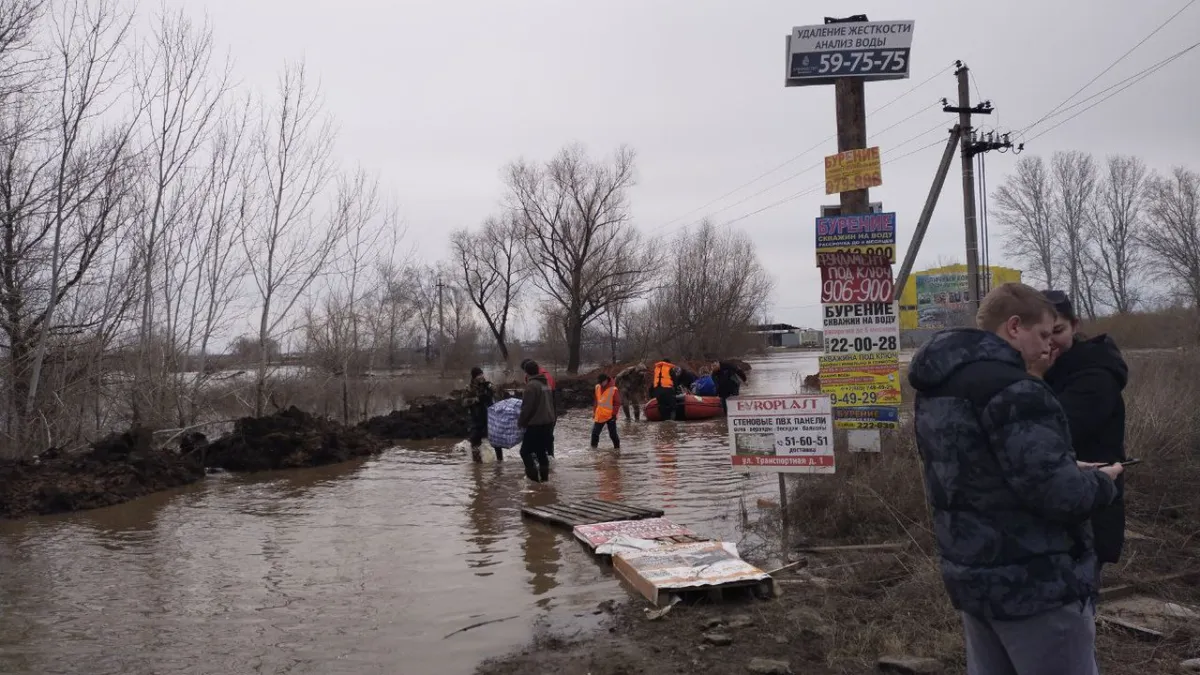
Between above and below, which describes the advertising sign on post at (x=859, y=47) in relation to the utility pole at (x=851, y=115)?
above

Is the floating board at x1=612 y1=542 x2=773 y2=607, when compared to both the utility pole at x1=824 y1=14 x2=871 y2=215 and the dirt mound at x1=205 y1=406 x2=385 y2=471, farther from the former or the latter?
the dirt mound at x1=205 y1=406 x2=385 y2=471

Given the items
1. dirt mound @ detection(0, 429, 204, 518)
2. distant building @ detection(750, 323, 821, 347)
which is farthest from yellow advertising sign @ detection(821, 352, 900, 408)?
distant building @ detection(750, 323, 821, 347)

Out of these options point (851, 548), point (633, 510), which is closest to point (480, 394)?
point (633, 510)

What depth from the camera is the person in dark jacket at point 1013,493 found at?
2.72 m

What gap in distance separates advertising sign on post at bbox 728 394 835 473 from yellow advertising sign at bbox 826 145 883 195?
2627mm

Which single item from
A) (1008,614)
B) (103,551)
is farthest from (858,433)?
(103,551)

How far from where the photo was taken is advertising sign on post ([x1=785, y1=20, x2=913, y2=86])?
33.1 ft

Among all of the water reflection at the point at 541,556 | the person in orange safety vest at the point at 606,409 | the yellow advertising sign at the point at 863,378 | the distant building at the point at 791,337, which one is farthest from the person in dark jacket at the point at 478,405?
the distant building at the point at 791,337

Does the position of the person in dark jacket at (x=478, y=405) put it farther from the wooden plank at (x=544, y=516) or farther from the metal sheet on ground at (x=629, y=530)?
the metal sheet on ground at (x=629, y=530)

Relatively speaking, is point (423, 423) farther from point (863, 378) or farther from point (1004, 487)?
point (1004, 487)

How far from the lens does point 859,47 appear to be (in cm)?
1008

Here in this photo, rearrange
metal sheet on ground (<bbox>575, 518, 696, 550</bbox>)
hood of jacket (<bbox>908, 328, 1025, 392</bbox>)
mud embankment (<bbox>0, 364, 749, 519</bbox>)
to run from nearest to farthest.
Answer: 1. hood of jacket (<bbox>908, 328, 1025, 392</bbox>)
2. metal sheet on ground (<bbox>575, 518, 696, 550</bbox>)
3. mud embankment (<bbox>0, 364, 749, 519</bbox>)

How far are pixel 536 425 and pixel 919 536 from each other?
6.38m

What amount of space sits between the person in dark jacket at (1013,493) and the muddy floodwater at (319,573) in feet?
11.4
